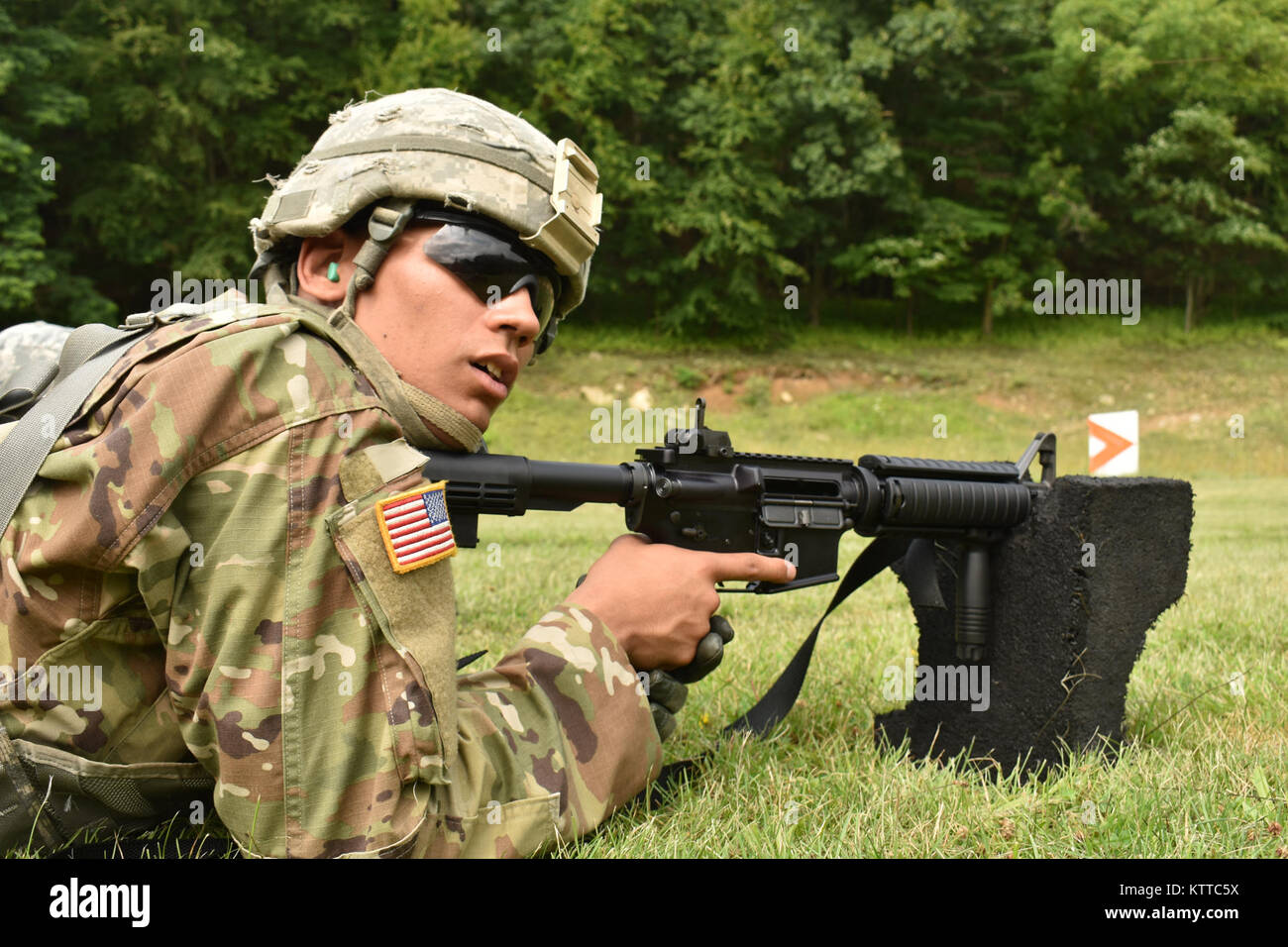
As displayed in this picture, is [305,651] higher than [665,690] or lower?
higher

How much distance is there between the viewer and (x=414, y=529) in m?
1.84

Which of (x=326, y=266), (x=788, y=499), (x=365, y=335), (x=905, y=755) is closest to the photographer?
(x=365, y=335)

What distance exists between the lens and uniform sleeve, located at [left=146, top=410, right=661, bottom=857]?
175 centimetres

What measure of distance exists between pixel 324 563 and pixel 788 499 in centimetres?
167

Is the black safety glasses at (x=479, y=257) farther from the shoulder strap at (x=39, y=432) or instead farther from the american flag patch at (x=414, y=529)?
the shoulder strap at (x=39, y=432)

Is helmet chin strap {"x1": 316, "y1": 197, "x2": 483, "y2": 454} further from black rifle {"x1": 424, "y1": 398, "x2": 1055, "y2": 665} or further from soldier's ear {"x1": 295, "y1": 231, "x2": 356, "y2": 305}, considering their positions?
black rifle {"x1": 424, "y1": 398, "x2": 1055, "y2": 665}

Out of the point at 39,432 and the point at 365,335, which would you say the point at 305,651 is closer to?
the point at 39,432

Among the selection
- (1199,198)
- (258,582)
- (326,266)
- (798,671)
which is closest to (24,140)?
(798,671)

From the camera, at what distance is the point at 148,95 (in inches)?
1077

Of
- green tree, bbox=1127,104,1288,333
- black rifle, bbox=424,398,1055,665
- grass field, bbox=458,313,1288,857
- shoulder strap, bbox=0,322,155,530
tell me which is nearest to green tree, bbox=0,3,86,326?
grass field, bbox=458,313,1288,857

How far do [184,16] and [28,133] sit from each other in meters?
5.19

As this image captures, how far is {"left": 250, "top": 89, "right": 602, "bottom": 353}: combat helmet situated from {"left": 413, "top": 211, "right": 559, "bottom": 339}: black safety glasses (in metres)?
0.04

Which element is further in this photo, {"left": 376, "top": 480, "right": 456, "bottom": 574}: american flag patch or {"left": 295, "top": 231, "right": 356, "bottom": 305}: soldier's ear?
{"left": 295, "top": 231, "right": 356, "bottom": 305}: soldier's ear

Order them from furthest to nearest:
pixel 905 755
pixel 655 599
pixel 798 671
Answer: pixel 798 671 < pixel 905 755 < pixel 655 599
